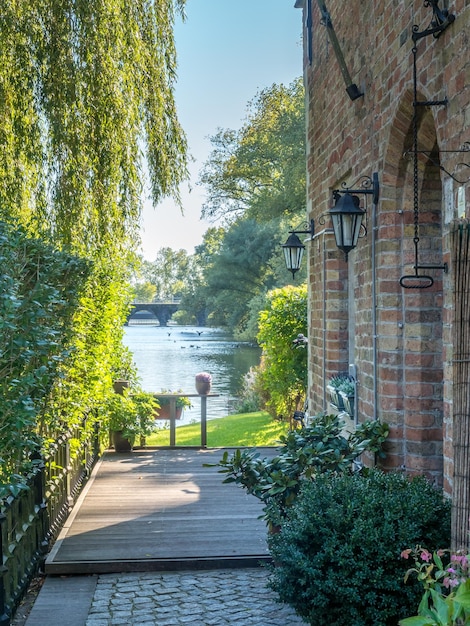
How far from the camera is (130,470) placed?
831 cm

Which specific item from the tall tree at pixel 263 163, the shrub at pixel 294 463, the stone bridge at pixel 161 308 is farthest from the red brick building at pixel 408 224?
the stone bridge at pixel 161 308

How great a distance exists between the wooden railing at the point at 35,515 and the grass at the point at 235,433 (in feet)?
15.4

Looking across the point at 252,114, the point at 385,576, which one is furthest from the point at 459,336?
the point at 252,114

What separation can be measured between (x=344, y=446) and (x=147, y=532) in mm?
2251

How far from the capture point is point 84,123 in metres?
6.24

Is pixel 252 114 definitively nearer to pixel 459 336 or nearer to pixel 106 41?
pixel 106 41

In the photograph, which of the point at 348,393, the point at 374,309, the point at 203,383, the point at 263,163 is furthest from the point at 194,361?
the point at 374,309

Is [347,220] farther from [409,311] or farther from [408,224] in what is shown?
[409,311]

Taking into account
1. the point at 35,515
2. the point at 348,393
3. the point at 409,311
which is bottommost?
the point at 35,515

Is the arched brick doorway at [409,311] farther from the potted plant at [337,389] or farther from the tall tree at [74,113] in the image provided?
the tall tree at [74,113]

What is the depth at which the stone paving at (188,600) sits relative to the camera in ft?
13.8

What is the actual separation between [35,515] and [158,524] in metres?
1.38

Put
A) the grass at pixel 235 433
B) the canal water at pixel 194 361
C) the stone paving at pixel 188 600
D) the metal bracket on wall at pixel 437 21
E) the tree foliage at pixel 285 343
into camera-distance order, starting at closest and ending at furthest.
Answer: the metal bracket on wall at pixel 437 21 → the stone paving at pixel 188 600 → the tree foliage at pixel 285 343 → the grass at pixel 235 433 → the canal water at pixel 194 361

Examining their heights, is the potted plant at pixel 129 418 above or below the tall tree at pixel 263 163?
below
